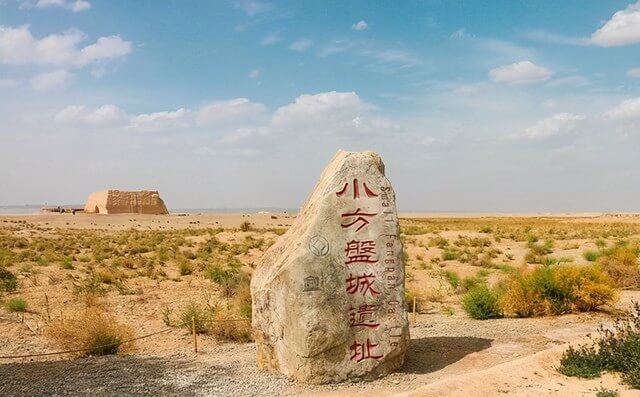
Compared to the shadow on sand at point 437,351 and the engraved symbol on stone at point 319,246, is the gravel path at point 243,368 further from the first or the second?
the engraved symbol on stone at point 319,246

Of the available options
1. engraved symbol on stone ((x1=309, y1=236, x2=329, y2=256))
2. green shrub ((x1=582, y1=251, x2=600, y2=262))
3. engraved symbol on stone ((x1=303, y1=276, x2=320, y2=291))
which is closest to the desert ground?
green shrub ((x1=582, y1=251, x2=600, y2=262))

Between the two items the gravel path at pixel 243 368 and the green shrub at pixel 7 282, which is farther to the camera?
the green shrub at pixel 7 282

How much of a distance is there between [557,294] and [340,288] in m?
7.18

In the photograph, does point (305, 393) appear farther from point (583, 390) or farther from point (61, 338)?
point (61, 338)

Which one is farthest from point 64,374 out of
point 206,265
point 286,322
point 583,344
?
point 206,265

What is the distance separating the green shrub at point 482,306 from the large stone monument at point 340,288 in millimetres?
5009

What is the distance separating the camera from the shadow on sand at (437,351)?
406 inches

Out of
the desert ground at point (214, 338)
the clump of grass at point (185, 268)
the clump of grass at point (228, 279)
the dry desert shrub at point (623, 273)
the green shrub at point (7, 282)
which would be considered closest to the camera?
the desert ground at point (214, 338)

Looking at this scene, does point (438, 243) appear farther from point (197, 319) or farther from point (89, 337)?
point (89, 337)

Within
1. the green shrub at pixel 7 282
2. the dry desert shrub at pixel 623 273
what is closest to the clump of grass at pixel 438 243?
the dry desert shrub at pixel 623 273

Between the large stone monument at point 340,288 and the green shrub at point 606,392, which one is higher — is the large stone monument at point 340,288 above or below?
above

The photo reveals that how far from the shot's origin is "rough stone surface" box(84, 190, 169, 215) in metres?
87.1

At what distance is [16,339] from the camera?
14000 mm

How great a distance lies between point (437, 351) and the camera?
36.9ft
